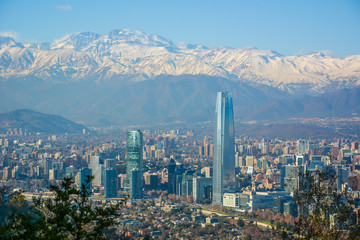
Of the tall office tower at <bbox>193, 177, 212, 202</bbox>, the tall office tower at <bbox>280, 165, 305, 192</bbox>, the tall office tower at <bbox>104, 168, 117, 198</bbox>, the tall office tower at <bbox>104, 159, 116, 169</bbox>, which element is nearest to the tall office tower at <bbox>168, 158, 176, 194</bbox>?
the tall office tower at <bbox>193, 177, 212, 202</bbox>

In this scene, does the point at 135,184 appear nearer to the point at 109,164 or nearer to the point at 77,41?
the point at 109,164

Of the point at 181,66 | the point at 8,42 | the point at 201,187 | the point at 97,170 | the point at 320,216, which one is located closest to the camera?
the point at 320,216

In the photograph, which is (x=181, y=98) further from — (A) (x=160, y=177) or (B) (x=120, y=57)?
(A) (x=160, y=177)

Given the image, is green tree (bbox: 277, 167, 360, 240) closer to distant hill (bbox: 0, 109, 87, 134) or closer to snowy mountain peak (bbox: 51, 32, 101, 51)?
distant hill (bbox: 0, 109, 87, 134)

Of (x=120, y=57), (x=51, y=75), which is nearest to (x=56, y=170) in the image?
Result: (x=51, y=75)

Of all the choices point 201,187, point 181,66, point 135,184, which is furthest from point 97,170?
point 181,66

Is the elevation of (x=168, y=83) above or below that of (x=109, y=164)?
above

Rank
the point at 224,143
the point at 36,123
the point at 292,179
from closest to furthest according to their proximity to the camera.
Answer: the point at 292,179
the point at 224,143
the point at 36,123
